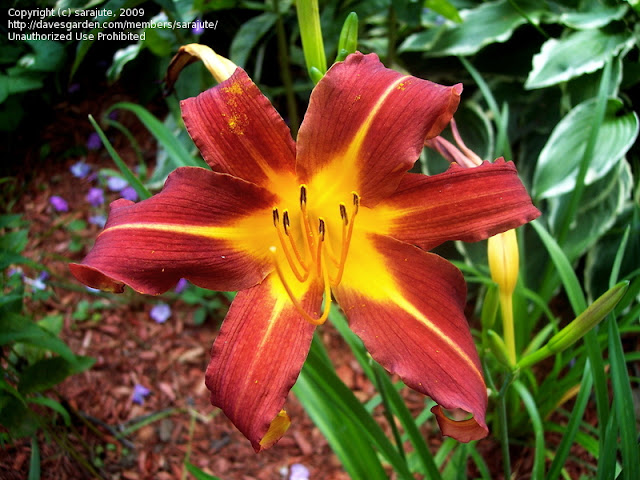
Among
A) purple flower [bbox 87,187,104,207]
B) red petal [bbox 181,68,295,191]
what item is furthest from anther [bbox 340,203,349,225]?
purple flower [bbox 87,187,104,207]

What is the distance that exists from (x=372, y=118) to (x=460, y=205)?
18 centimetres

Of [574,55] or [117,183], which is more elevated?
[574,55]

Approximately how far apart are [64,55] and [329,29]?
41.1 inches

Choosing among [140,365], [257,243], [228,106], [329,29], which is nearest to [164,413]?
[140,365]

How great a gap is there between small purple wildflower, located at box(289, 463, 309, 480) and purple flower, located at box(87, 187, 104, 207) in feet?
4.24

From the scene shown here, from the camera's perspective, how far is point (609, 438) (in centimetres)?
88

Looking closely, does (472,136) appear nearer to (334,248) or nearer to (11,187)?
(334,248)

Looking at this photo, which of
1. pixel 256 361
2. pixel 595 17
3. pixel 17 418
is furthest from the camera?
pixel 595 17

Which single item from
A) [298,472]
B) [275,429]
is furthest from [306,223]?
[298,472]

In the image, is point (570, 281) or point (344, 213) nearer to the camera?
point (344, 213)

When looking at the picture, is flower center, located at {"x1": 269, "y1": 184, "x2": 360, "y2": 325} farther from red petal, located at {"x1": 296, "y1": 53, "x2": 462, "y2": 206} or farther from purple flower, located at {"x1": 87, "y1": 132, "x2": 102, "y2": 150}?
purple flower, located at {"x1": 87, "y1": 132, "x2": 102, "y2": 150}

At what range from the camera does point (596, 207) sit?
1706mm

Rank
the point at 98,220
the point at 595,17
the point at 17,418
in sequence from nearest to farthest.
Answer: the point at 17,418, the point at 595,17, the point at 98,220

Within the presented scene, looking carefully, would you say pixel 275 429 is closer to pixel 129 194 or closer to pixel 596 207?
pixel 596 207
